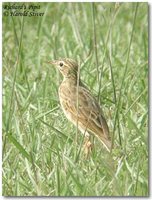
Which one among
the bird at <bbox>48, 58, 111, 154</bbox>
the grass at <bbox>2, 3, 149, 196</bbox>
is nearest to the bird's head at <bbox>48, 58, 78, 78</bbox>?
the bird at <bbox>48, 58, 111, 154</bbox>

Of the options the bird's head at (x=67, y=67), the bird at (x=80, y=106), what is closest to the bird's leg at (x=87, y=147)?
the bird at (x=80, y=106)

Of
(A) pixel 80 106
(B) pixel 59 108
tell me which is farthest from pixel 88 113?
(B) pixel 59 108

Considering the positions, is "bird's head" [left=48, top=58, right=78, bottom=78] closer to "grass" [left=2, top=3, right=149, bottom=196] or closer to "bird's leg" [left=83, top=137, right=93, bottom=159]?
→ "grass" [left=2, top=3, right=149, bottom=196]

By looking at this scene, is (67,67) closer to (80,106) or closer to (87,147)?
(80,106)

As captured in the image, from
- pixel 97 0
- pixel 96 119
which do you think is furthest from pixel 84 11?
pixel 96 119

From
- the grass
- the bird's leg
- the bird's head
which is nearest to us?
the grass

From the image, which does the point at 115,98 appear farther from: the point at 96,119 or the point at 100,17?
the point at 100,17

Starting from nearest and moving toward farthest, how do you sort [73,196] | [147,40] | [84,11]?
[73,196]
[147,40]
[84,11]
